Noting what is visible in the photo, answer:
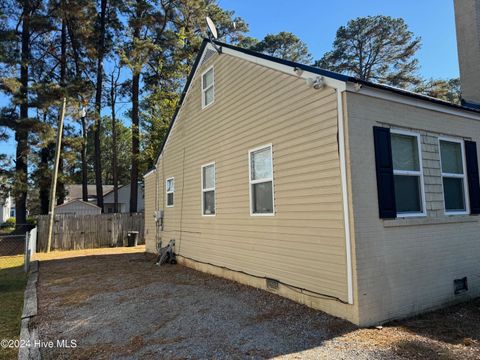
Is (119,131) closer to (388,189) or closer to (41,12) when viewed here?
(41,12)

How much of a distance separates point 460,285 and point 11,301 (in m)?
8.05

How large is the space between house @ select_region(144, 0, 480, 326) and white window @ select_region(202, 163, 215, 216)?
472 millimetres

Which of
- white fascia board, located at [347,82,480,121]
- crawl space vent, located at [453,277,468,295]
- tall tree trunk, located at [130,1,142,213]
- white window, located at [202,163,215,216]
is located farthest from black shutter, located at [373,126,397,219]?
tall tree trunk, located at [130,1,142,213]

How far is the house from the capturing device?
4621mm

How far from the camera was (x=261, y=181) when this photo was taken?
6.54 metres

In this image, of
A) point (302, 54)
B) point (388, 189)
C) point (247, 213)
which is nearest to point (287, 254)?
point (247, 213)

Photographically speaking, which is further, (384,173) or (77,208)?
(77,208)

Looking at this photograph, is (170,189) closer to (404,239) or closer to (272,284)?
(272,284)

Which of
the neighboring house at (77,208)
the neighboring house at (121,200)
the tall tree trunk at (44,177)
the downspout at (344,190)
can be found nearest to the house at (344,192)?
the downspout at (344,190)

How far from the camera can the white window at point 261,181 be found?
6344mm

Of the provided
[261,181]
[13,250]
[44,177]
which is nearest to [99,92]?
[44,177]

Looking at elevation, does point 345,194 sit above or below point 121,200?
below

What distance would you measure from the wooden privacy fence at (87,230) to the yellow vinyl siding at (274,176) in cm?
916

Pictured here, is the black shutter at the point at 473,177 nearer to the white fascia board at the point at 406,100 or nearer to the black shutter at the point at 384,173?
the white fascia board at the point at 406,100
